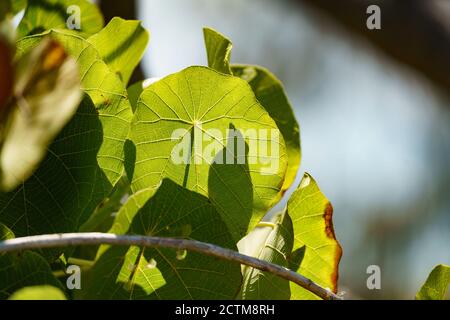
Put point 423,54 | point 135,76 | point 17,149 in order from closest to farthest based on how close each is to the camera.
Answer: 1. point 17,149
2. point 135,76
3. point 423,54

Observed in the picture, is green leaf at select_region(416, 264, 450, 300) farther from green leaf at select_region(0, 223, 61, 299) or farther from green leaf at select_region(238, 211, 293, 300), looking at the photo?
green leaf at select_region(0, 223, 61, 299)

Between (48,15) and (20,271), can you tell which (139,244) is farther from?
(48,15)

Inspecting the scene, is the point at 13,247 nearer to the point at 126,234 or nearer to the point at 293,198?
the point at 126,234

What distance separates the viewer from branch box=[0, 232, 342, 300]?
1.05 feet

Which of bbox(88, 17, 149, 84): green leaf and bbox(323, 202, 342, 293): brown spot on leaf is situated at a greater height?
bbox(88, 17, 149, 84): green leaf

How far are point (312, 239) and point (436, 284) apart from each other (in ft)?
0.27

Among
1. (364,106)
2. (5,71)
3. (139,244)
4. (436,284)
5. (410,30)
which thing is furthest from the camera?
(364,106)

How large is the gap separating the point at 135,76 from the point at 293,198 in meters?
0.96

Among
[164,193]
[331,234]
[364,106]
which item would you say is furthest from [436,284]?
[364,106]

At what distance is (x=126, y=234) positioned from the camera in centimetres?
39

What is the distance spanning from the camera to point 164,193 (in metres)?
0.41

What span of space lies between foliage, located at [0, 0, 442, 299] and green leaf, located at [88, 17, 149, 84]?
0.01 meters

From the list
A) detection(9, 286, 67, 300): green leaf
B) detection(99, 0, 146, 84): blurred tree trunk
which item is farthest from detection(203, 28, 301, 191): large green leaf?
detection(99, 0, 146, 84): blurred tree trunk
